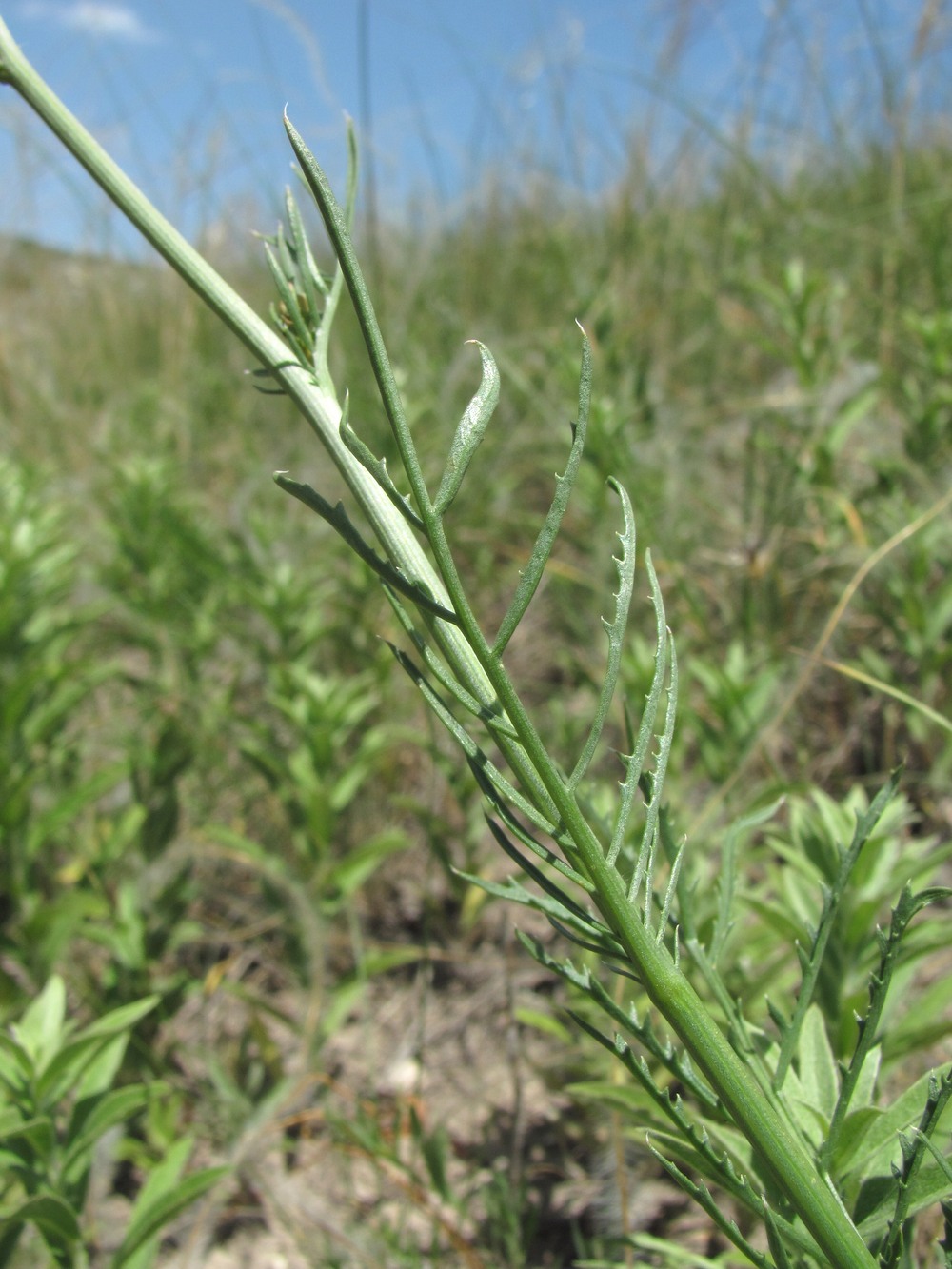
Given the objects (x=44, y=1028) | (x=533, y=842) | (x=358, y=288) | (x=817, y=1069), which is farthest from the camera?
(x=44, y=1028)

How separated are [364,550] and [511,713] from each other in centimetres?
12

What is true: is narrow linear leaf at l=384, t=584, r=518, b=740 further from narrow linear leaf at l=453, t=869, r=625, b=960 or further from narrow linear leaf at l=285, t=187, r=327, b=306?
narrow linear leaf at l=285, t=187, r=327, b=306

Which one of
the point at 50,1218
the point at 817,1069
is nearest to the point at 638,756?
the point at 817,1069

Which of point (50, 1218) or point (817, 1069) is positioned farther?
point (50, 1218)

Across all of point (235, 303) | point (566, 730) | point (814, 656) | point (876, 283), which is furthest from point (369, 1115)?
point (876, 283)

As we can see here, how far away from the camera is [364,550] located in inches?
20.3

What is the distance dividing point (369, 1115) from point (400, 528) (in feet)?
4.20

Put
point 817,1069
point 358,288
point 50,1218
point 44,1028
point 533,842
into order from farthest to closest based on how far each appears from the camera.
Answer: point 44,1028
point 50,1218
point 817,1069
point 533,842
point 358,288

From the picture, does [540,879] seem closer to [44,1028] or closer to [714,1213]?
[714,1213]

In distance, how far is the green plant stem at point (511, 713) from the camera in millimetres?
541

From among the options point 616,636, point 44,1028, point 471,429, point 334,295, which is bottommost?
point 44,1028

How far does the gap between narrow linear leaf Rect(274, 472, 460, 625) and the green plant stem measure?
2cm

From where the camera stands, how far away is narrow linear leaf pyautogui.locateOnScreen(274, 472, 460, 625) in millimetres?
521

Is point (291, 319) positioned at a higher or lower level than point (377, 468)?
higher
